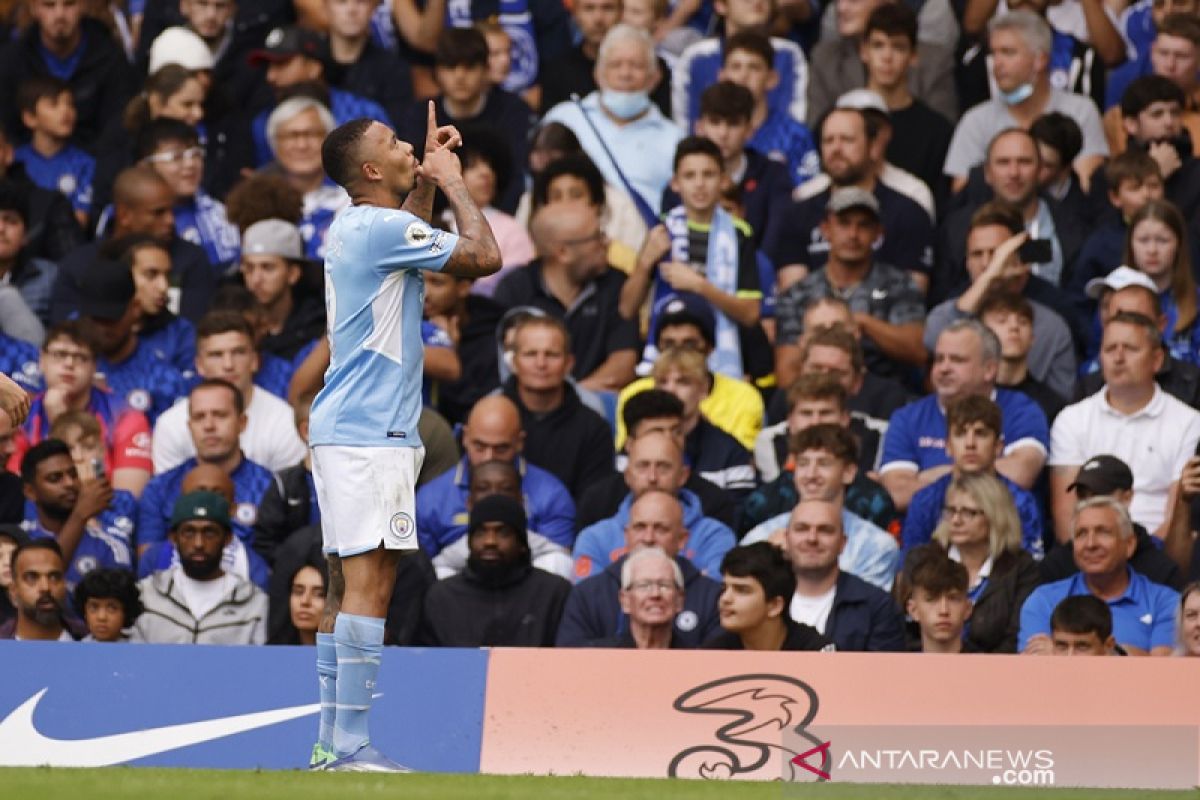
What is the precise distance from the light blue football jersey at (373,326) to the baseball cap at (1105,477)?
16.4ft

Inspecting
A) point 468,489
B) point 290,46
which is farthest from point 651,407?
point 290,46

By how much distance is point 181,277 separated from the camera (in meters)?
14.8

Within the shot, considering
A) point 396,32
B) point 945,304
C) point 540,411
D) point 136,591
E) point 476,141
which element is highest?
point 396,32

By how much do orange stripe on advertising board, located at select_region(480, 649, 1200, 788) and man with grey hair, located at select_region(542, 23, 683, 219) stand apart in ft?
20.1

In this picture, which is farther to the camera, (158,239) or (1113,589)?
(158,239)

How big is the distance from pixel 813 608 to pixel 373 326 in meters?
4.21

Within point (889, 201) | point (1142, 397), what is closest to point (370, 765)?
point (1142, 397)

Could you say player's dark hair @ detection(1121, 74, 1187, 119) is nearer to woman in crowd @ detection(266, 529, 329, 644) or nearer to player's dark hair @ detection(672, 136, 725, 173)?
player's dark hair @ detection(672, 136, 725, 173)

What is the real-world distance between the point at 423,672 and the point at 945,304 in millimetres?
5313

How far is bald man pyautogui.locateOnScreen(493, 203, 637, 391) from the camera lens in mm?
14172

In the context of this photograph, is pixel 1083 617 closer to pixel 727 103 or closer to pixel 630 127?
pixel 727 103

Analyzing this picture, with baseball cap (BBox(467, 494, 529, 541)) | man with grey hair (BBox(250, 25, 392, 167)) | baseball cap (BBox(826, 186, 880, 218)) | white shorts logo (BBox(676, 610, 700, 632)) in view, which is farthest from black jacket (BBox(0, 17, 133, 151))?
white shorts logo (BBox(676, 610, 700, 632))

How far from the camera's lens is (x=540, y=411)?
13273mm

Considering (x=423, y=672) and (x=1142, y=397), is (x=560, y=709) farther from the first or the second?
(x=1142, y=397)
